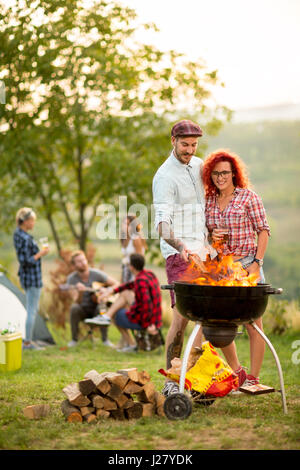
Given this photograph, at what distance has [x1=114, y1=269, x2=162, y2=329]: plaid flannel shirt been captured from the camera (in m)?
6.40

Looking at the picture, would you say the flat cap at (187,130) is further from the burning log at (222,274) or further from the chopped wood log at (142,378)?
the chopped wood log at (142,378)

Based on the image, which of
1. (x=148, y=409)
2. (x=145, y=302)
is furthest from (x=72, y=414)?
(x=145, y=302)

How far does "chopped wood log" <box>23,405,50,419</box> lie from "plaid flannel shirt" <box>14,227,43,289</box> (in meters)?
3.26

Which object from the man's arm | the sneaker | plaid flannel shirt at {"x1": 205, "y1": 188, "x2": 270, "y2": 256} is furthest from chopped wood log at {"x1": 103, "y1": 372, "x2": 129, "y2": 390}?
plaid flannel shirt at {"x1": 205, "y1": 188, "x2": 270, "y2": 256}

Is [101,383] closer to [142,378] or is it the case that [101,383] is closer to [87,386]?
[87,386]

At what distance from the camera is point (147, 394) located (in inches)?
145

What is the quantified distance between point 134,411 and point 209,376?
1.69 feet

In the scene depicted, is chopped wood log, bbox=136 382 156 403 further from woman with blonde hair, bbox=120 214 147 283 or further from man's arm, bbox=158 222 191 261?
woman with blonde hair, bbox=120 214 147 283

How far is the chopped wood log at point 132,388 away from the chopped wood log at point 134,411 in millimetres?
79

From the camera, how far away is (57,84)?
326 inches

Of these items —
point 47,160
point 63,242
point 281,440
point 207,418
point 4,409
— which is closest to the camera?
point 281,440

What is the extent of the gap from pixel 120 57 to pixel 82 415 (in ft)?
19.8
